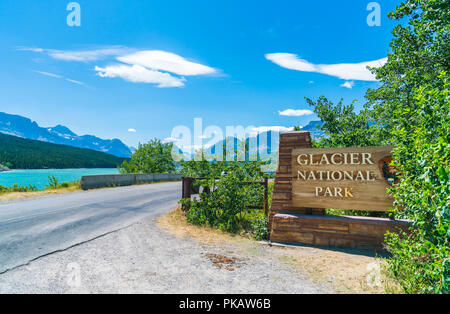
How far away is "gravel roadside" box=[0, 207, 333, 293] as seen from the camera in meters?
4.07

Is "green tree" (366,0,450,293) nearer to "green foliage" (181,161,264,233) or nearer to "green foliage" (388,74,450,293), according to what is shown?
"green foliage" (388,74,450,293)

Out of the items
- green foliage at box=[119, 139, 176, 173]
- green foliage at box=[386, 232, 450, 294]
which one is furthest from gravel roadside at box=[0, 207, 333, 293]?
green foliage at box=[119, 139, 176, 173]

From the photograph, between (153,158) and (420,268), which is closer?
(420,268)

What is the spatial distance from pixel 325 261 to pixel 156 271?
11.3 ft

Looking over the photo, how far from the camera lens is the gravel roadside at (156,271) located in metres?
4.07

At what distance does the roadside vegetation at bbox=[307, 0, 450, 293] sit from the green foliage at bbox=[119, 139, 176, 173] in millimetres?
32401

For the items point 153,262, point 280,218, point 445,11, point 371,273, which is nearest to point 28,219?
point 153,262

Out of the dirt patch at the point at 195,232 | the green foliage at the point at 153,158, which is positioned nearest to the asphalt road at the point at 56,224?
the dirt patch at the point at 195,232

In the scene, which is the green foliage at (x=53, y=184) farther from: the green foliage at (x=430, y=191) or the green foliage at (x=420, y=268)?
the green foliage at (x=430, y=191)

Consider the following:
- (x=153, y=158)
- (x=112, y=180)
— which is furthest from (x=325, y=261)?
(x=153, y=158)

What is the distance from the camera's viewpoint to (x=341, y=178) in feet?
21.8

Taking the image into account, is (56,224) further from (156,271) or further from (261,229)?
(261,229)

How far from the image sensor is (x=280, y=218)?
270 inches
